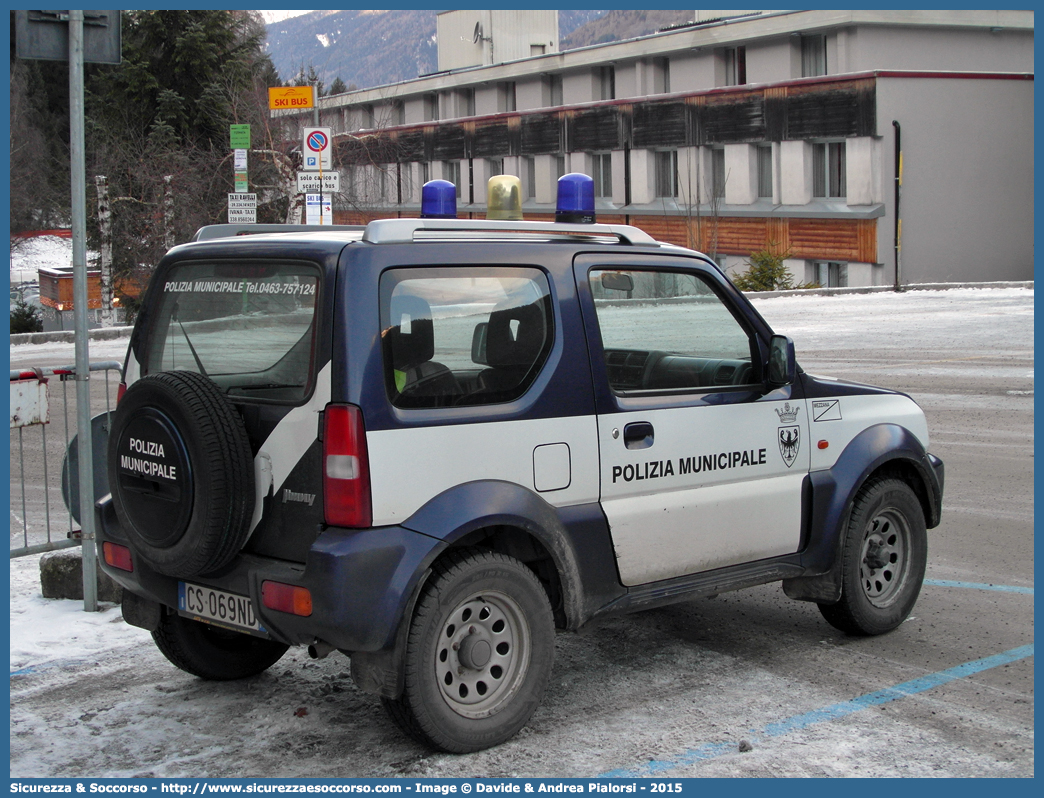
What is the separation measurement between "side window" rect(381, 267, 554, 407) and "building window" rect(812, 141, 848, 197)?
1488 inches

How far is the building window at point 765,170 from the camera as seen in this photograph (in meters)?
43.8

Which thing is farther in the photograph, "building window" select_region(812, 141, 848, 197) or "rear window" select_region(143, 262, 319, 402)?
"building window" select_region(812, 141, 848, 197)

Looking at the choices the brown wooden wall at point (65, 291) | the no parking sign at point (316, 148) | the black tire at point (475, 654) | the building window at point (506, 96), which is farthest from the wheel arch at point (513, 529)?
the building window at point (506, 96)

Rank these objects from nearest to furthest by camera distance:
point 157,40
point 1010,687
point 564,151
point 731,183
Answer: point 1010,687, point 157,40, point 731,183, point 564,151

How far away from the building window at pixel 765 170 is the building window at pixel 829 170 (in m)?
2.26

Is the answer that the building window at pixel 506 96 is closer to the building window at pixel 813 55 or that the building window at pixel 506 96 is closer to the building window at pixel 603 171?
the building window at pixel 603 171

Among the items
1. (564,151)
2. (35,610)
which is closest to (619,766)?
(35,610)

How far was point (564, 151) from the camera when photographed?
52594mm

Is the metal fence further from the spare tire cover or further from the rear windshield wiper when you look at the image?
the spare tire cover

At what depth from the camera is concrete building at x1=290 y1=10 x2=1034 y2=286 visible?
3928 cm

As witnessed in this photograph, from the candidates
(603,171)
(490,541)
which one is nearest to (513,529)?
(490,541)

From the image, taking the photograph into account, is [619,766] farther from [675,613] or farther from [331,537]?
[675,613]

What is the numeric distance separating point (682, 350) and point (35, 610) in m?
3.66

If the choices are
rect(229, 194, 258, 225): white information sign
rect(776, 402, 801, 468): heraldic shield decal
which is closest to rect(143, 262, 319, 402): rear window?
rect(776, 402, 801, 468): heraldic shield decal
